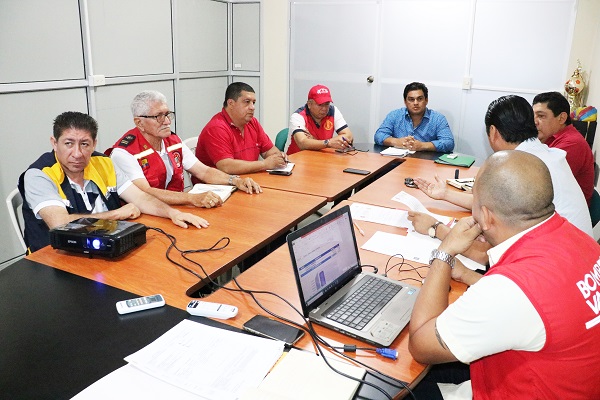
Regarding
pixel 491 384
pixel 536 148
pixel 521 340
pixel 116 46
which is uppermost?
pixel 116 46

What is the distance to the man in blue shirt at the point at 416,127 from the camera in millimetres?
4125

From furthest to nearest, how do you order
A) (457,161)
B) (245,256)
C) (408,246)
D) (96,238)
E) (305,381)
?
(457,161) < (408,246) < (245,256) < (96,238) < (305,381)

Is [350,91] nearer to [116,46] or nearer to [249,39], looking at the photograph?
[249,39]

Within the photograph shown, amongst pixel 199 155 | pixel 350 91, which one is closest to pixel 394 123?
pixel 350 91

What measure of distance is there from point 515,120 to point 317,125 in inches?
86.0

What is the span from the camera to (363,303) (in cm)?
155

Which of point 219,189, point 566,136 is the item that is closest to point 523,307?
point 219,189

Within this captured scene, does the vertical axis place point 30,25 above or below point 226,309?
above

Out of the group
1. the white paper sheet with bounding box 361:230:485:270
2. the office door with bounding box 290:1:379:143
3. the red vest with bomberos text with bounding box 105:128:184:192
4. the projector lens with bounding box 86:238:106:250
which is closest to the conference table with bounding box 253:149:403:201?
the red vest with bomberos text with bounding box 105:128:184:192

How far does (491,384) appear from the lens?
1234 millimetres

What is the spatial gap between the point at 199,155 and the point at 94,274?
191 cm

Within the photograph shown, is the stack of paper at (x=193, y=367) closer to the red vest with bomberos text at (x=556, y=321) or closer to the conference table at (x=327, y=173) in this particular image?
the red vest with bomberos text at (x=556, y=321)

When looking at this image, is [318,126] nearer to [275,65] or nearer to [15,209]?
[275,65]

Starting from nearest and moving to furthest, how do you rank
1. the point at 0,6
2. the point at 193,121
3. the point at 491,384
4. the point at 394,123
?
the point at 491,384 → the point at 0,6 → the point at 394,123 → the point at 193,121
